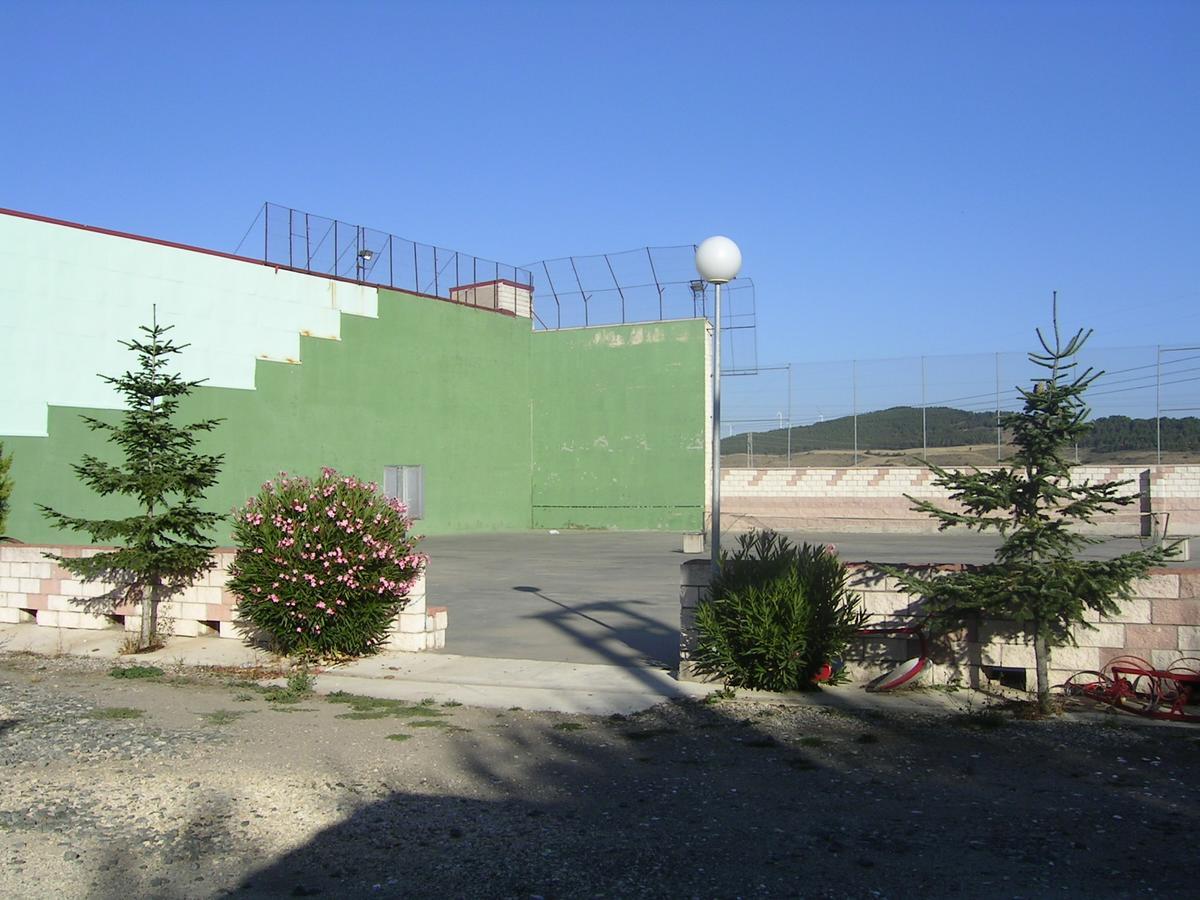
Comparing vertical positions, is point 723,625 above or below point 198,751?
above

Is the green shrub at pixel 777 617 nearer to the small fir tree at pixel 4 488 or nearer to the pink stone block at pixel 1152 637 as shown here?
the pink stone block at pixel 1152 637

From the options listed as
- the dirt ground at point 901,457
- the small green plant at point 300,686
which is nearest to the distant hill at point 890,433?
the dirt ground at point 901,457

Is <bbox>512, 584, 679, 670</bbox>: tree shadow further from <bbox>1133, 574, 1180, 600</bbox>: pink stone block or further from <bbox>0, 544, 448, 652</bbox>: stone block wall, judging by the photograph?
<bbox>1133, 574, 1180, 600</bbox>: pink stone block

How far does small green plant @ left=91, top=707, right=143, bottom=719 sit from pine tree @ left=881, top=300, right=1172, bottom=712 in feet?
21.3

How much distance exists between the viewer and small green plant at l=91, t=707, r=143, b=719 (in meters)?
8.83

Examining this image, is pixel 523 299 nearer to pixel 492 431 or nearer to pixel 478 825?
pixel 492 431

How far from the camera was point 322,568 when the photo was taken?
36.0ft

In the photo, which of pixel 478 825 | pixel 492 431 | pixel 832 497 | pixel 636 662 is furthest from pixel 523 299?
pixel 478 825

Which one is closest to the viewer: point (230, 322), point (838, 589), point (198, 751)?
point (198, 751)

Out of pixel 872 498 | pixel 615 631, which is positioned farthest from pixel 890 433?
pixel 615 631

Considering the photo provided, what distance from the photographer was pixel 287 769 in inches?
277

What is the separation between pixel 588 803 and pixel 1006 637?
14.4ft

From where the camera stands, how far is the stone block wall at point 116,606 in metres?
11.9

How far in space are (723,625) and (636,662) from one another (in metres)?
2.02
